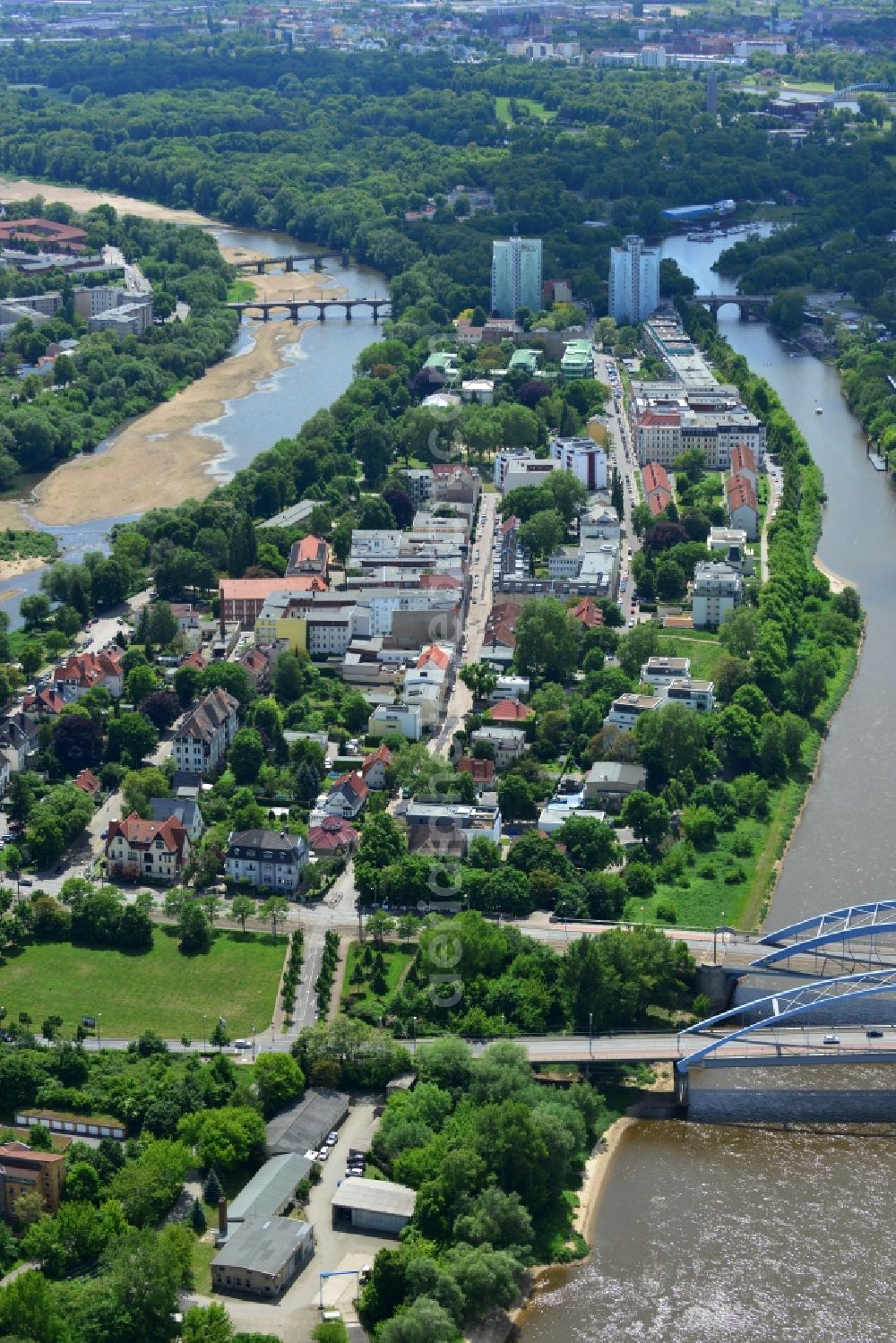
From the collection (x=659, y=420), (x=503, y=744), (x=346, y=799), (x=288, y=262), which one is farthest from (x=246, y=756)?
(x=288, y=262)

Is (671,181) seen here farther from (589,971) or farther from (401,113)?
(589,971)

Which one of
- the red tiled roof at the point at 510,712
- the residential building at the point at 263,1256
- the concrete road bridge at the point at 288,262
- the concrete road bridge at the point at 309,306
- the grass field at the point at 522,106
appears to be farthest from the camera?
the grass field at the point at 522,106

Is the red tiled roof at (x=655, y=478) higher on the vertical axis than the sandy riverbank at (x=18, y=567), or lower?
higher

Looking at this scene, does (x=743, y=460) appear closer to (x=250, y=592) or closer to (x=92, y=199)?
(x=250, y=592)

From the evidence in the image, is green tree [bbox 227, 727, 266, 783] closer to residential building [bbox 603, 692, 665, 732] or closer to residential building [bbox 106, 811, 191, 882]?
residential building [bbox 106, 811, 191, 882]

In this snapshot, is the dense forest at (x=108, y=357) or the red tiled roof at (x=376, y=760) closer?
the red tiled roof at (x=376, y=760)

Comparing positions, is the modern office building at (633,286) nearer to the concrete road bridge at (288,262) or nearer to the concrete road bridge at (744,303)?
the concrete road bridge at (744,303)

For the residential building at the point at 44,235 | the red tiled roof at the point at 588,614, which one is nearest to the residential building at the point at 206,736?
the red tiled roof at the point at 588,614
